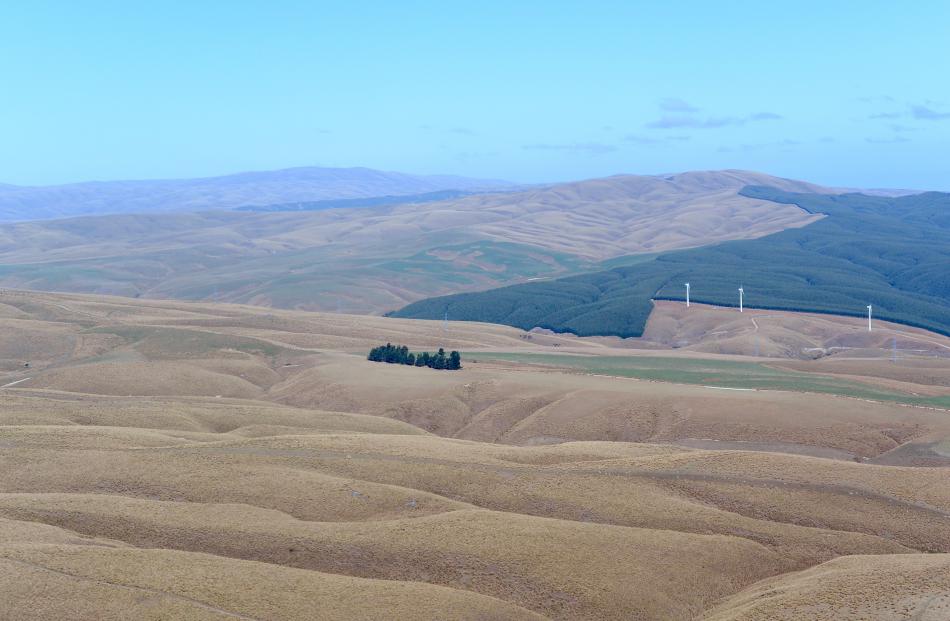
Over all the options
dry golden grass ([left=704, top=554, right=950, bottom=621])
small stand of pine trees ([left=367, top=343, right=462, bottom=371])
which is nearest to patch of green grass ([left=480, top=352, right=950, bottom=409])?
small stand of pine trees ([left=367, top=343, right=462, bottom=371])

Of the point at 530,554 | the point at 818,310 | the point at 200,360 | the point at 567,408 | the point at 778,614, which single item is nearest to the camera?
the point at 778,614

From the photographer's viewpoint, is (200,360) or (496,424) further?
(200,360)

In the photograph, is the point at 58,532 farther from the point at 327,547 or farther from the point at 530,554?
the point at 530,554

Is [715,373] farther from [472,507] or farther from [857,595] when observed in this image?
[857,595]

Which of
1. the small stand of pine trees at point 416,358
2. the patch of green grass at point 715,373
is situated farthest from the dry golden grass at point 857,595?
the small stand of pine trees at point 416,358

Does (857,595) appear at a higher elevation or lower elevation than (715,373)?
lower

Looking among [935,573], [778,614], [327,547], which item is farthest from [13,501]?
[935,573]

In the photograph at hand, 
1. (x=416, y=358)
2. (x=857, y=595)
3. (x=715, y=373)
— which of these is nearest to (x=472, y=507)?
(x=857, y=595)
